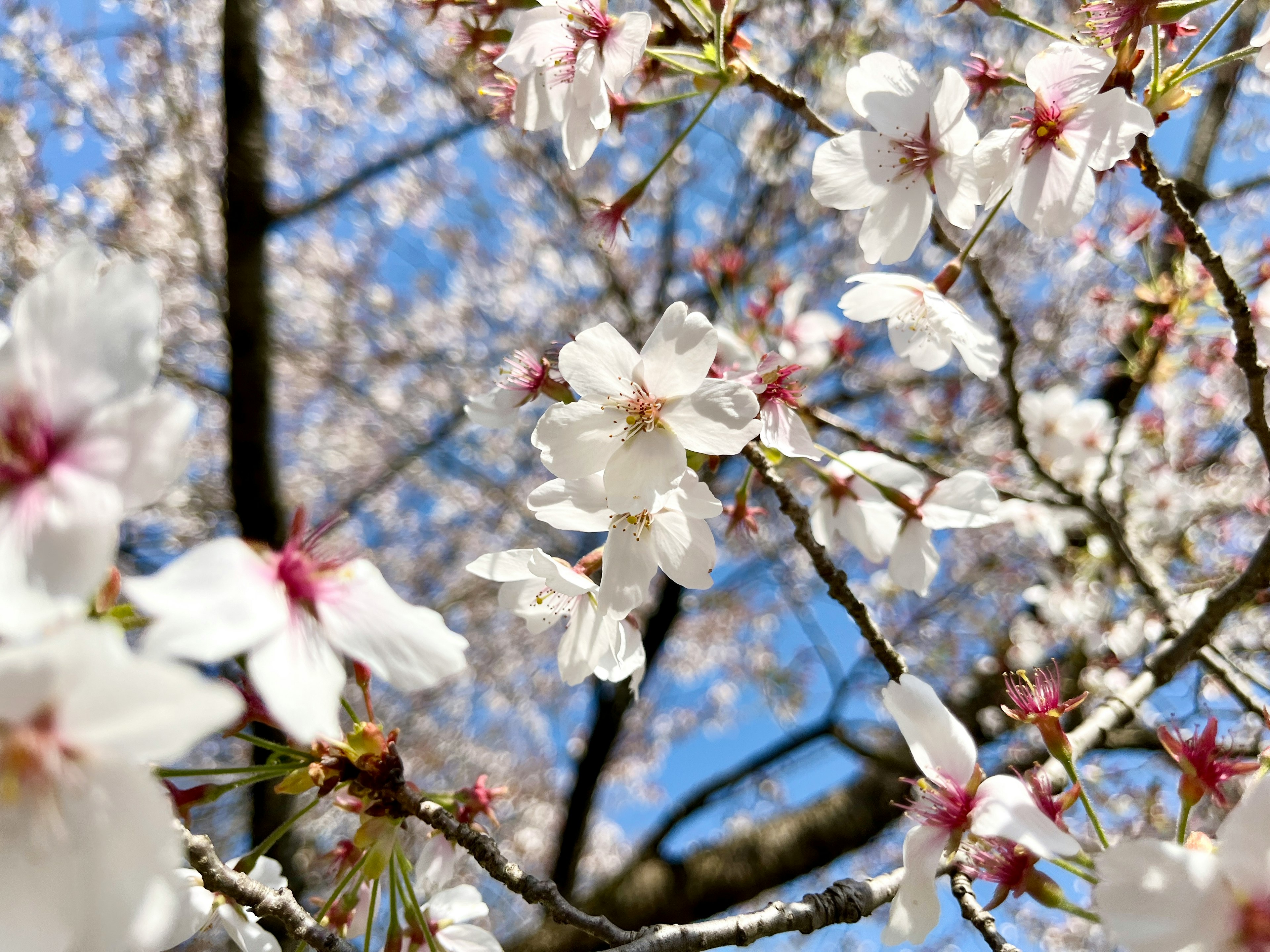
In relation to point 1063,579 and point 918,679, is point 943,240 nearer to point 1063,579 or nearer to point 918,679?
point 918,679

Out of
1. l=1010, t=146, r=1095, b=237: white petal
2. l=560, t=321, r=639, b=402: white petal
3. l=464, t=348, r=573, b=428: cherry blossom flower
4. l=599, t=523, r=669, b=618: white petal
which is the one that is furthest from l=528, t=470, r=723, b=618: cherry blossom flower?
l=1010, t=146, r=1095, b=237: white petal

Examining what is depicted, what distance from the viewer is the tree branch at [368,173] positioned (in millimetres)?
2775

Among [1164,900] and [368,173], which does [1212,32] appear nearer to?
[1164,900]

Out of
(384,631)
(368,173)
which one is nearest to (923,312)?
(384,631)

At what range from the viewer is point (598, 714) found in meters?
4.66

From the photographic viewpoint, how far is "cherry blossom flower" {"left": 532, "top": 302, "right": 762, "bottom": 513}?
862mm

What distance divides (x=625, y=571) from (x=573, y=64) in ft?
2.42

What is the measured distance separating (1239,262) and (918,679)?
1.58 metres

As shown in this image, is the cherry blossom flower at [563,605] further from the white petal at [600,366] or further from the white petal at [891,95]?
the white petal at [891,95]

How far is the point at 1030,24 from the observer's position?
3.19 feet

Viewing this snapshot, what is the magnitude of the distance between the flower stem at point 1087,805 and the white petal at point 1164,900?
8cm

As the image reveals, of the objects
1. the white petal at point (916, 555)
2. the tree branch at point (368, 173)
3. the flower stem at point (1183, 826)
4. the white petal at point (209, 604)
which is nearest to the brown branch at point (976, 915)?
the flower stem at point (1183, 826)

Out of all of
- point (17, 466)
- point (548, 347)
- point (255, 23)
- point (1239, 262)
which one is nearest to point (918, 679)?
point (548, 347)

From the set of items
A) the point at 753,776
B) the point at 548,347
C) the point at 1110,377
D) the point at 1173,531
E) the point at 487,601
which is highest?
the point at 548,347
